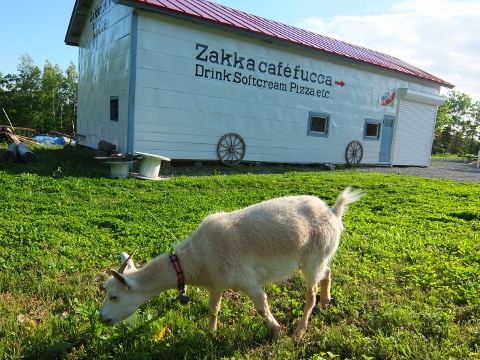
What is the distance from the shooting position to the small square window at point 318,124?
15234mm

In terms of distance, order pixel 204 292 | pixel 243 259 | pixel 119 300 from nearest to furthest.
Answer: pixel 119 300 → pixel 243 259 → pixel 204 292

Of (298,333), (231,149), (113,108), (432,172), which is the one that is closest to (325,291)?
(298,333)

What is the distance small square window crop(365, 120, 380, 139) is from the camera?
17391mm

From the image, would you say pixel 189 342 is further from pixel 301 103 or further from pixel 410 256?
pixel 301 103

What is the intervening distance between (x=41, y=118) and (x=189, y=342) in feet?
137

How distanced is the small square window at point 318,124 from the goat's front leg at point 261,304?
12.8 meters

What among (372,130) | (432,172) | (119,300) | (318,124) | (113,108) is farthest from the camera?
(372,130)

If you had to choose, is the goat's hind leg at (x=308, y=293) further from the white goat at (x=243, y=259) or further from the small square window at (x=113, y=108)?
the small square window at (x=113, y=108)

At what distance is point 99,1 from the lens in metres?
15.3

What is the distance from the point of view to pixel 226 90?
12742mm

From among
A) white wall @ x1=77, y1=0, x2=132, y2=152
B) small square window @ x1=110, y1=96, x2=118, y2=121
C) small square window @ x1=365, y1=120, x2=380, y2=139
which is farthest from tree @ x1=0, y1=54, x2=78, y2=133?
small square window @ x1=365, y1=120, x2=380, y2=139

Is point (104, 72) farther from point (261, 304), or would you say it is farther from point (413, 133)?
point (413, 133)

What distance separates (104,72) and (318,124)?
9.05 m

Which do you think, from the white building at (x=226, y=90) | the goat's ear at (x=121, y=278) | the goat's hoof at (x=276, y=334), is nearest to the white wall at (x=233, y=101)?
the white building at (x=226, y=90)
